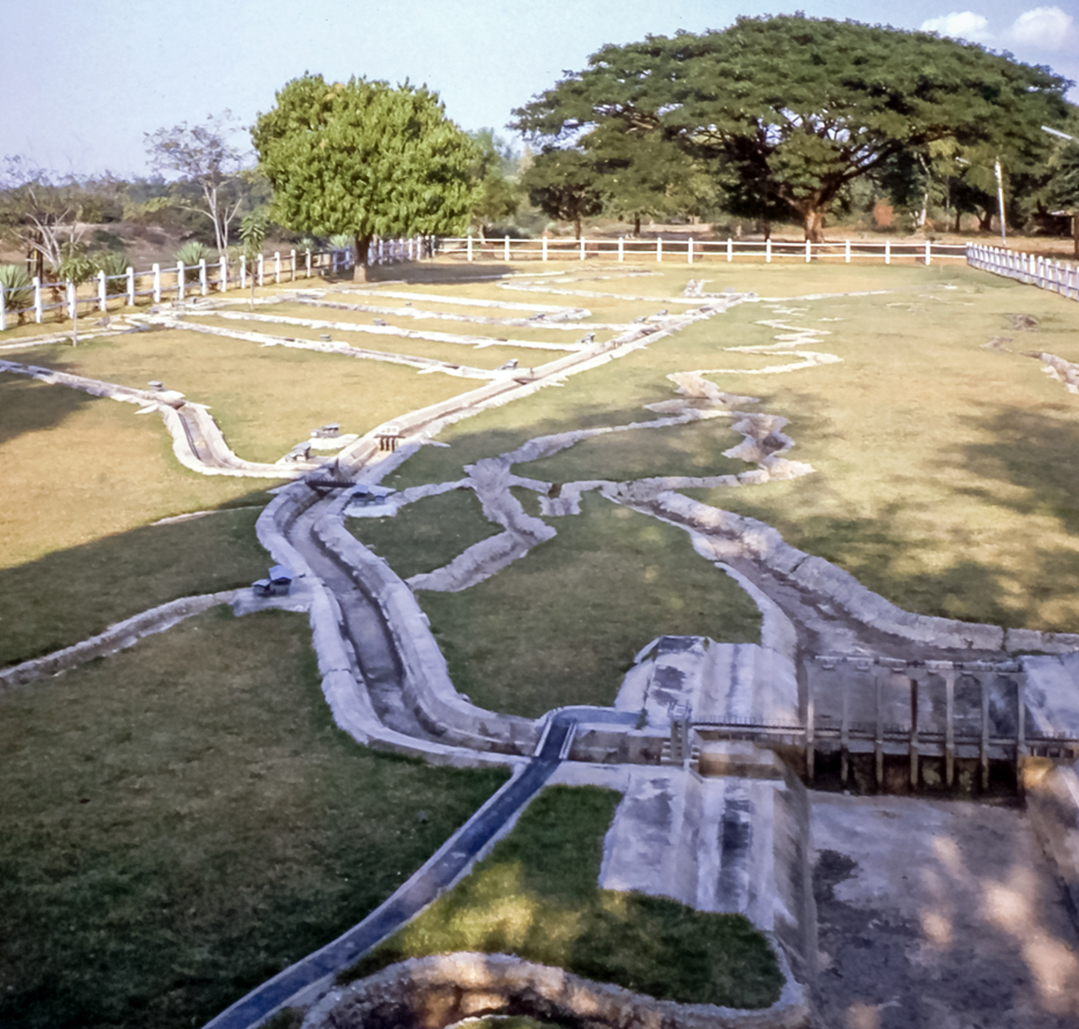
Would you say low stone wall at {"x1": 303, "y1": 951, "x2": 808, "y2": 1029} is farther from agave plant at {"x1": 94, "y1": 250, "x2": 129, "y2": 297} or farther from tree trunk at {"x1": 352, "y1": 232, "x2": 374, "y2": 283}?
tree trunk at {"x1": 352, "y1": 232, "x2": 374, "y2": 283}

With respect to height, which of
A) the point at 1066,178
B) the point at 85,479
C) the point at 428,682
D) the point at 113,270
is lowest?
the point at 428,682

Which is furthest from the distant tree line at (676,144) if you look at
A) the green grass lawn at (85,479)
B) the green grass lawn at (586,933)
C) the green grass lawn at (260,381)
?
the green grass lawn at (586,933)

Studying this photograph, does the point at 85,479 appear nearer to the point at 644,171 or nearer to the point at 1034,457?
the point at 1034,457

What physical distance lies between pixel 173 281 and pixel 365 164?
8.53 m

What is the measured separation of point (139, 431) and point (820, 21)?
4670cm

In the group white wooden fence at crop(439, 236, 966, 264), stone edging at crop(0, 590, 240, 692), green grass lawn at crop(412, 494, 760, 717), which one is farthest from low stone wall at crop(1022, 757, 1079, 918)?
white wooden fence at crop(439, 236, 966, 264)

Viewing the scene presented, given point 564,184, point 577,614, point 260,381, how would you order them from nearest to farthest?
point 577,614, point 260,381, point 564,184

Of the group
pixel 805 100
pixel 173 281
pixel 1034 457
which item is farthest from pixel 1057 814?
pixel 805 100

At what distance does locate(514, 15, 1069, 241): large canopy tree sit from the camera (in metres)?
48.1

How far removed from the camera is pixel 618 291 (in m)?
37.8

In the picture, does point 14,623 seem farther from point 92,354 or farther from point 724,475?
point 92,354

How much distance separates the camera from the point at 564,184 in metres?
56.1

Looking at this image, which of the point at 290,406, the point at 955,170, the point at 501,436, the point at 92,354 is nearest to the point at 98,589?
the point at 501,436

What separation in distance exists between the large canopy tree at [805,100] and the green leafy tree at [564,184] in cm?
169
